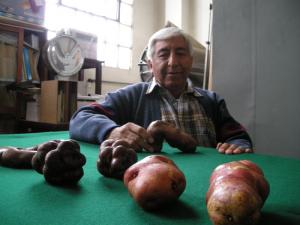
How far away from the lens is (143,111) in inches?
51.9

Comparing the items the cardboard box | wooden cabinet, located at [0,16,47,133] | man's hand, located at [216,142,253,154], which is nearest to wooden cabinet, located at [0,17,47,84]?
wooden cabinet, located at [0,16,47,133]

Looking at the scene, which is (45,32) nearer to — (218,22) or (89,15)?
(89,15)

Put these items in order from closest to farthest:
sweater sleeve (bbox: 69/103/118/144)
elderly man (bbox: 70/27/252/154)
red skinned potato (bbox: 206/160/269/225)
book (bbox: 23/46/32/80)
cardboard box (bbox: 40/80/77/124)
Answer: red skinned potato (bbox: 206/160/269/225) → sweater sleeve (bbox: 69/103/118/144) → elderly man (bbox: 70/27/252/154) → cardboard box (bbox: 40/80/77/124) → book (bbox: 23/46/32/80)

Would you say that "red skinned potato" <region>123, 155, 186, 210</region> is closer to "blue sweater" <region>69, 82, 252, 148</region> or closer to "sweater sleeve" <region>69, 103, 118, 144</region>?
"sweater sleeve" <region>69, 103, 118, 144</region>

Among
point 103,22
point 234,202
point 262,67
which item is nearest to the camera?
point 234,202

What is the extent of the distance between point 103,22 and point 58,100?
188 centimetres

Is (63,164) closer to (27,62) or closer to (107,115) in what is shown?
(107,115)

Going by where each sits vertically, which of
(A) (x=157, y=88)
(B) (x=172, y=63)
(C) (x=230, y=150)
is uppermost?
(B) (x=172, y=63)

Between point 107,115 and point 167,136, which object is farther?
point 107,115

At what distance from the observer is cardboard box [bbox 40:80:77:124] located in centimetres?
229

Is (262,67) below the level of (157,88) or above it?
above

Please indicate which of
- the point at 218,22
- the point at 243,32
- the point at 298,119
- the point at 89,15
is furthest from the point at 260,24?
the point at 89,15

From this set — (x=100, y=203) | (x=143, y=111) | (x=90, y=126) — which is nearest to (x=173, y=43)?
(x=143, y=111)

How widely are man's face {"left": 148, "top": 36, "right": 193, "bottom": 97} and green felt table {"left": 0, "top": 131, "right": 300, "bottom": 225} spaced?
2.72ft
